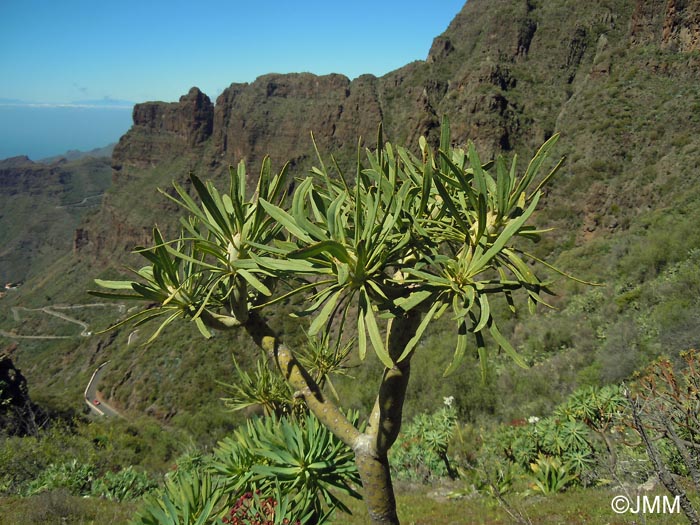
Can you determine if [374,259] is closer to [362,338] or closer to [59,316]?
[362,338]

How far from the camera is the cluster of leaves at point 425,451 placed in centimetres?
802

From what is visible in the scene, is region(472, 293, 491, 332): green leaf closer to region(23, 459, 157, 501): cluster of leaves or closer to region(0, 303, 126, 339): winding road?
region(23, 459, 157, 501): cluster of leaves

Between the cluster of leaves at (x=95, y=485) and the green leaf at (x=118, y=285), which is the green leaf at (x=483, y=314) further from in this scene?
the cluster of leaves at (x=95, y=485)

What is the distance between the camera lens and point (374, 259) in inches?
71.1

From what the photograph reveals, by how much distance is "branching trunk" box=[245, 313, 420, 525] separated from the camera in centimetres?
231

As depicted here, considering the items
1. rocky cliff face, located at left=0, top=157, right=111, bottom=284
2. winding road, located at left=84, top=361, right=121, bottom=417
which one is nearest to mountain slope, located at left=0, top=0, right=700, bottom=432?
winding road, located at left=84, top=361, right=121, bottom=417

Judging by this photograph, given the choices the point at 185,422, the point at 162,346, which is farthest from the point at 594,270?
the point at 162,346

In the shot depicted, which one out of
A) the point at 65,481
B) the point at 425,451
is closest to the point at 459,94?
the point at 425,451

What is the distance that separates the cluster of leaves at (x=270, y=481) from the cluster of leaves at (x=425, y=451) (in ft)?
18.6

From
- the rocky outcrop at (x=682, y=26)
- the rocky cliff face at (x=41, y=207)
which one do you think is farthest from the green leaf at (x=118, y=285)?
the rocky cliff face at (x=41, y=207)

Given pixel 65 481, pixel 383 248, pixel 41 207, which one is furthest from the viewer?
pixel 41 207

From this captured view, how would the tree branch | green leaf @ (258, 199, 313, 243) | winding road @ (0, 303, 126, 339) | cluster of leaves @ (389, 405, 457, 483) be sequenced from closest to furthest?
green leaf @ (258, 199, 313, 243), the tree branch, cluster of leaves @ (389, 405, 457, 483), winding road @ (0, 303, 126, 339)

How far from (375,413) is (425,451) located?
6489mm

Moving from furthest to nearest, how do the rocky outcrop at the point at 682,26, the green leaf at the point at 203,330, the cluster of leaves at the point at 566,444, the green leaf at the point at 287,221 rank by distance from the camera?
the rocky outcrop at the point at 682,26
the cluster of leaves at the point at 566,444
the green leaf at the point at 203,330
the green leaf at the point at 287,221
